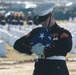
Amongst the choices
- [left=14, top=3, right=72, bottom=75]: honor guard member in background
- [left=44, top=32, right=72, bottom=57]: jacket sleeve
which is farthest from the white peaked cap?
[left=44, top=32, right=72, bottom=57]: jacket sleeve

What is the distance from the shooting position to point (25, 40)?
17.0 ft

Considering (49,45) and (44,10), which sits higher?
(44,10)

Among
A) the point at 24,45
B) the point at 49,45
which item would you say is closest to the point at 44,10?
the point at 49,45

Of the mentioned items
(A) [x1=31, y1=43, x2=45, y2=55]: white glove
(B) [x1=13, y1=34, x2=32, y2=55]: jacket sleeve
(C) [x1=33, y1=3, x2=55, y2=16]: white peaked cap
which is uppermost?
(C) [x1=33, y1=3, x2=55, y2=16]: white peaked cap

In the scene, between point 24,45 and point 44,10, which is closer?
point 44,10

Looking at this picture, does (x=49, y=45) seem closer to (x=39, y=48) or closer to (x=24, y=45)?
(x=39, y=48)

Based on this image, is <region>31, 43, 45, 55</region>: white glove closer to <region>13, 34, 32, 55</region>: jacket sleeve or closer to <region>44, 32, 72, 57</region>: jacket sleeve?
<region>44, 32, 72, 57</region>: jacket sleeve

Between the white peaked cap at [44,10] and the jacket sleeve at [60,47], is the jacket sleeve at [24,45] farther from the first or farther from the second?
the white peaked cap at [44,10]

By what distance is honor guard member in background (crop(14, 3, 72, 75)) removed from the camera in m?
4.85

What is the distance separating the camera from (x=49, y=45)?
488 centimetres

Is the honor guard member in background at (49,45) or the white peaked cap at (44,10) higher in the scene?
the white peaked cap at (44,10)

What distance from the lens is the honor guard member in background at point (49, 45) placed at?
191 inches

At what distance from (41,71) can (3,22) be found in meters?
31.9

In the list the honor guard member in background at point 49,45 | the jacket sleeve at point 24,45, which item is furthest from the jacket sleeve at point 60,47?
the jacket sleeve at point 24,45
